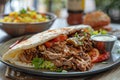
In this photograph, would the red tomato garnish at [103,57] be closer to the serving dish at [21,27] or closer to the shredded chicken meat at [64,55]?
the shredded chicken meat at [64,55]

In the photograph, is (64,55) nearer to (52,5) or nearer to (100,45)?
(100,45)

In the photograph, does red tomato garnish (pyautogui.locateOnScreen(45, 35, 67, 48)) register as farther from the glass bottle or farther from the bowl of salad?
the glass bottle

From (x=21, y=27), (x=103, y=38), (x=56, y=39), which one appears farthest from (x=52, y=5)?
(x=56, y=39)

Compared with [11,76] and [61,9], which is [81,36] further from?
[61,9]

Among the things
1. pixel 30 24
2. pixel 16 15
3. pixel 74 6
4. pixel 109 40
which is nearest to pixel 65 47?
pixel 109 40

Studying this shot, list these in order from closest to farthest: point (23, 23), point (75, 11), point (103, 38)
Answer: point (103, 38)
point (23, 23)
point (75, 11)

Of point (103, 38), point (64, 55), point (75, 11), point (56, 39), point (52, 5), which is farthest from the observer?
point (52, 5)

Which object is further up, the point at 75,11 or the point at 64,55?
the point at 75,11
